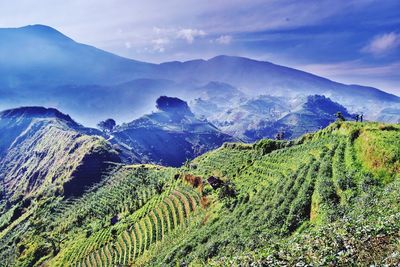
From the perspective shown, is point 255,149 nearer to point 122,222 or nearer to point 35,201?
point 122,222

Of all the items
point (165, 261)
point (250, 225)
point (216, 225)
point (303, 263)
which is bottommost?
point (165, 261)

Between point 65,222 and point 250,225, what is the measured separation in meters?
111

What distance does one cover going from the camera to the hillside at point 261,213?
21.9 meters

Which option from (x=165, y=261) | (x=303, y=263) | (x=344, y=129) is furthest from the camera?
(x=344, y=129)

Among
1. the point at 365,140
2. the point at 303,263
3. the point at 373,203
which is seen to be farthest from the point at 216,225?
the point at 303,263

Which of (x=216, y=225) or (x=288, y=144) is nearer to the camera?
(x=216, y=225)

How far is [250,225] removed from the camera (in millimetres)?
46469

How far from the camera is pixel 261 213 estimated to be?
48.3 meters

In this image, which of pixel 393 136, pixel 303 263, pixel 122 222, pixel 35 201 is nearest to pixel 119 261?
pixel 122 222

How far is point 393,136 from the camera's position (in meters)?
47.8

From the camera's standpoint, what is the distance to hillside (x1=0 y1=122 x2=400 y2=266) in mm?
21936

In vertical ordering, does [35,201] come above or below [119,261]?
below

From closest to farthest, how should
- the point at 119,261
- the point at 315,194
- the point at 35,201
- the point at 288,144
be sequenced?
1. the point at 315,194
2. the point at 119,261
3. the point at 288,144
4. the point at 35,201

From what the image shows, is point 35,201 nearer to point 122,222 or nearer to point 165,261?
point 122,222
